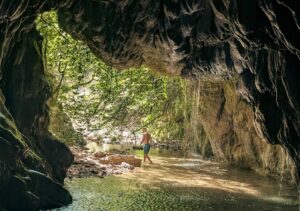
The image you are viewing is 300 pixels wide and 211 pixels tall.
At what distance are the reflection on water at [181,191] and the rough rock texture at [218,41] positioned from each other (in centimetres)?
238

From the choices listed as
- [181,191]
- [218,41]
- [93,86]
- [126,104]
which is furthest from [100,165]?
[218,41]

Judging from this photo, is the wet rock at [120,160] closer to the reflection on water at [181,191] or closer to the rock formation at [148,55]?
the reflection on water at [181,191]

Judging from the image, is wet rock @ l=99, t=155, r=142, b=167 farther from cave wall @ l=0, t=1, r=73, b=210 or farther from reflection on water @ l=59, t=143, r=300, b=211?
cave wall @ l=0, t=1, r=73, b=210

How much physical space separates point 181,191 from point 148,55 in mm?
4638

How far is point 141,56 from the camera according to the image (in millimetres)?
16234

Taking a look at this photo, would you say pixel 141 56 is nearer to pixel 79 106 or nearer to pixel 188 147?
pixel 79 106

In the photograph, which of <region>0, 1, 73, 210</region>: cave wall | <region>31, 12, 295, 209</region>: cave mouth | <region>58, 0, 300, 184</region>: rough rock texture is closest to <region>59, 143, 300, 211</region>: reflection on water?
<region>31, 12, 295, 209</region>: cave mouth

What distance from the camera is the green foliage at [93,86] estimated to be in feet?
62.4

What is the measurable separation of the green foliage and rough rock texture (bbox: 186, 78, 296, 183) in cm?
165

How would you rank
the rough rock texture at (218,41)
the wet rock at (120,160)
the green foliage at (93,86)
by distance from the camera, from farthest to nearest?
the wet rock at (120,160) < the green foliage at (93,86) < the rough rock texture at (218,41)

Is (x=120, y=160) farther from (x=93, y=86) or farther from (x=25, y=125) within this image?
(x=25, y=125)

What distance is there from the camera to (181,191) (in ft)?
49.9

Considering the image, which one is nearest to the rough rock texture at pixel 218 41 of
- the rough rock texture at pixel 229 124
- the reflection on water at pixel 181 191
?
the reflection on water at pixel 181 191

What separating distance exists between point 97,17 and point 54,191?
481 cm
